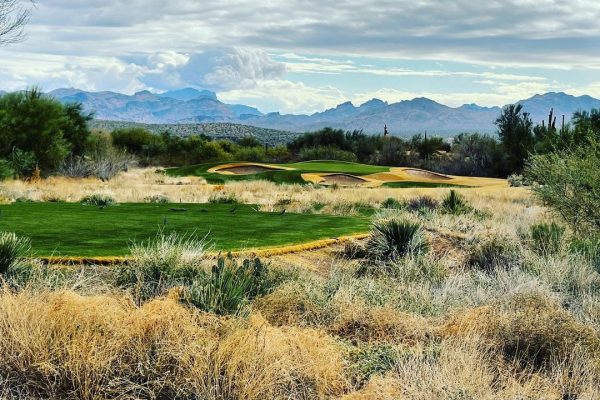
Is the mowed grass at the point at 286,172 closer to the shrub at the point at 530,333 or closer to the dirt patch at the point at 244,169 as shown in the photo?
the dirt patch at the point at 244,169

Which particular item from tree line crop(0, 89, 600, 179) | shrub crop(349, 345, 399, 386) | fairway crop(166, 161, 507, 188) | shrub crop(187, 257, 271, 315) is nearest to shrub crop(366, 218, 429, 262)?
shrub crop(187, 257, 271, 315)

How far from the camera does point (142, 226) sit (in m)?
14.5

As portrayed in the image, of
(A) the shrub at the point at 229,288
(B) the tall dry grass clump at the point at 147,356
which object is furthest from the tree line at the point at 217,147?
(B) the tall dry grass clump at the point at 147,356

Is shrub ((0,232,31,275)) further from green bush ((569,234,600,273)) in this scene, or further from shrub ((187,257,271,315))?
green bush ((569,234,600,273))

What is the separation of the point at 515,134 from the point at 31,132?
36221mm

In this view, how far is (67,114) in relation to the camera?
1933 inches

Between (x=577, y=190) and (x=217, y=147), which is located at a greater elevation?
(x=577, y=190)

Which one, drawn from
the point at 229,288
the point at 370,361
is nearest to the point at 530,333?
the point at 370,361

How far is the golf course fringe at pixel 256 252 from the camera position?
411 inches

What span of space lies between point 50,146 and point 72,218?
28257 millimetres

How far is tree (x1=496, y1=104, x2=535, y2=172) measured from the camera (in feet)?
184

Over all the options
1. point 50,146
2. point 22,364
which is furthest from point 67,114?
point 22,364

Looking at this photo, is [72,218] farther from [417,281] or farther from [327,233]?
[417,281]

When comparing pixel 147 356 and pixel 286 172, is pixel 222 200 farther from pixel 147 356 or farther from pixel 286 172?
pixel 147 356
